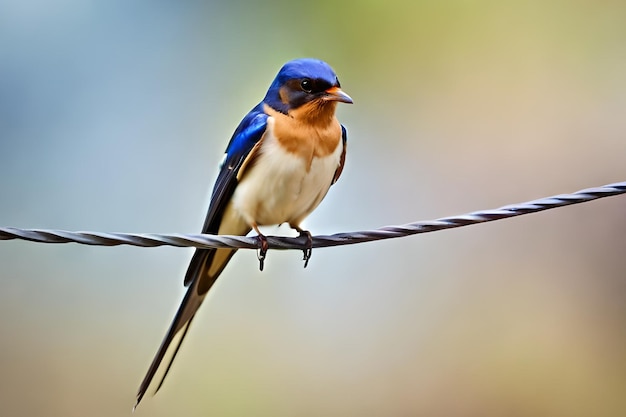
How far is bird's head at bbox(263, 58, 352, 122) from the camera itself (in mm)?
1870

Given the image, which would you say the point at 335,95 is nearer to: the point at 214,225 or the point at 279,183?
the point at 279,183

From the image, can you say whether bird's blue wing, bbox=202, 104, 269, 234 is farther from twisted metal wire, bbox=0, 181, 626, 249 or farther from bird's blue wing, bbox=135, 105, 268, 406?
twisted metal wire, bbox=0, 181, 626, 249

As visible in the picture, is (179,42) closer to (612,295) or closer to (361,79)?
(361,79)

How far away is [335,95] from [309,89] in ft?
0.25

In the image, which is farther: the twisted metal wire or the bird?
the bird

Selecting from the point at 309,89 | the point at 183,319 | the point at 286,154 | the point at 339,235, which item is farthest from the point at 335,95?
the point at 183,319

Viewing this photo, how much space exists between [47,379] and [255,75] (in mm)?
1492

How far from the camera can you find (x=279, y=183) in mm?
1881

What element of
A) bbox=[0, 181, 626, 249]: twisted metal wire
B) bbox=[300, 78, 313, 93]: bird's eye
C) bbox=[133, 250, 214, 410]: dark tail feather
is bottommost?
bbox=[133, 250, 214, 410]: dark tail feather

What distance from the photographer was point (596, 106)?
131 inches

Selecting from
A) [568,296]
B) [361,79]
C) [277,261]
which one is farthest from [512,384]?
[361,79]

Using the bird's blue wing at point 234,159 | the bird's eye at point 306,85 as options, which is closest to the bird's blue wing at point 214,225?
the bird's blue wing at point 234,159

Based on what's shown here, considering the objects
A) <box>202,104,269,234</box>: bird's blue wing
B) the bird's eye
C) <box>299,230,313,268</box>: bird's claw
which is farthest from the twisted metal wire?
the bird's eye

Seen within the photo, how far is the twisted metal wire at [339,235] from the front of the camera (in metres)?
1.24
